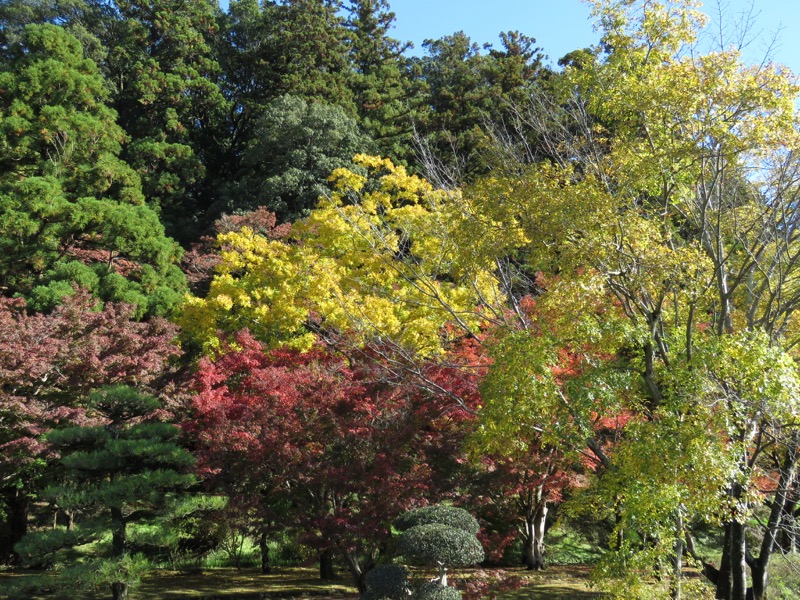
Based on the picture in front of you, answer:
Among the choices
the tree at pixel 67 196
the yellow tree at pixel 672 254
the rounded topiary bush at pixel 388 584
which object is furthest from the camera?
the tree at pixel 67 196

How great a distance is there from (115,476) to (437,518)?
4038mm

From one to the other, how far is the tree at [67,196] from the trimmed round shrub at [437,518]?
10.7 m

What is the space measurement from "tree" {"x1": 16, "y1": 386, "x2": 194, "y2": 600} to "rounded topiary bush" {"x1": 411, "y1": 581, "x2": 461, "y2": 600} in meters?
2.98

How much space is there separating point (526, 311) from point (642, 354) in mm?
2874

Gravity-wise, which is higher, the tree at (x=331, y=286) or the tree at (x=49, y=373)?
the tree at (x=331, y=286)

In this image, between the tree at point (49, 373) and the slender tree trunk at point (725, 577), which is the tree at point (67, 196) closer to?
the tree at point (49, 373)

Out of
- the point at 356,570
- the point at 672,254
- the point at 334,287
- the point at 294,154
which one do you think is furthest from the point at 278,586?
the point at 294,154

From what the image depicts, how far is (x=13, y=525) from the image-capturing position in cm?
1136

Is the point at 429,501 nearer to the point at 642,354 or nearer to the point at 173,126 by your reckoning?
the point at 642,354

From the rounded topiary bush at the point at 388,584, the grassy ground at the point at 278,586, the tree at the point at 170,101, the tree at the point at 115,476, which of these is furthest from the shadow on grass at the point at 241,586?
the tree at the point at 170,101

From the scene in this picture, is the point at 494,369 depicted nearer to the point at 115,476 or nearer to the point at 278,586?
the point at 115,476

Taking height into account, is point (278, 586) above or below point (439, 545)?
below

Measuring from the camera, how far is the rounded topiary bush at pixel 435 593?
6848 millimetres

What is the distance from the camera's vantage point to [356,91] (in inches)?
1115
